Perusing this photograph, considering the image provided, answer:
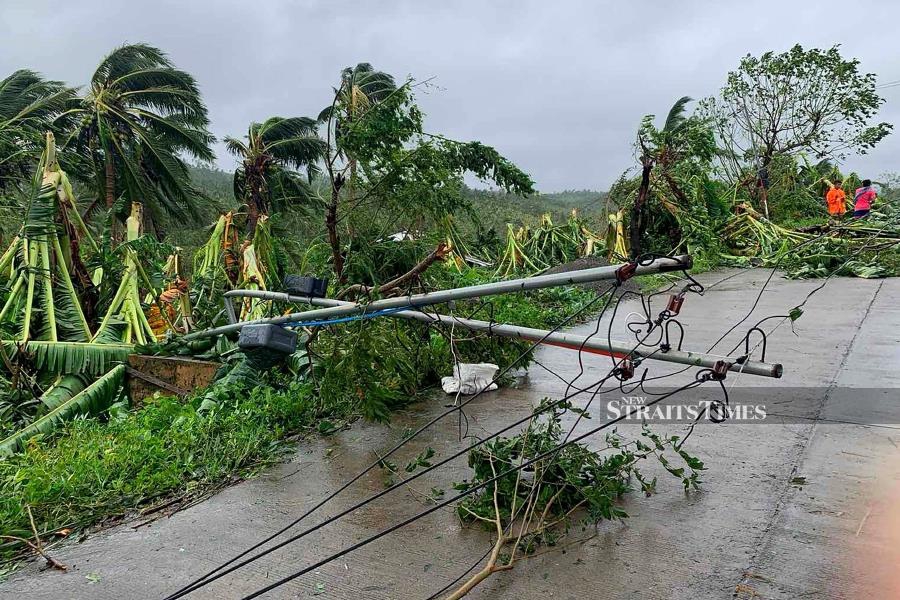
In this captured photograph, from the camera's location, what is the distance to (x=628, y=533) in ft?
10.2

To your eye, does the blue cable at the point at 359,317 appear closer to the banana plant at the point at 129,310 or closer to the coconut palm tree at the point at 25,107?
the banana plant at the point at 129,310

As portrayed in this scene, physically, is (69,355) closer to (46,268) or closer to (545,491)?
(46,268)

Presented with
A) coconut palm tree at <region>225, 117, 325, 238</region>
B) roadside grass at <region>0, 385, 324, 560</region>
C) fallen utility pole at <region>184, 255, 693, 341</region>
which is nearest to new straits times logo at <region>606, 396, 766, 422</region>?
fallen utility pole at <region>184, 255, 693, 341</region>

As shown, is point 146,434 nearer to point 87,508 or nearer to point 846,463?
point 87,508

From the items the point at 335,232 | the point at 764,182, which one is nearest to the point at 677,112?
the point at 764,182

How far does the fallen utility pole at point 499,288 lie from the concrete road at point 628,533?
3.26 ft

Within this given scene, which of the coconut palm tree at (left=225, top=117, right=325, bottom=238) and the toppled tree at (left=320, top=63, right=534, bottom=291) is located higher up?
the coconut palm tree at (left=225, top=117, right=325, bottom=238)

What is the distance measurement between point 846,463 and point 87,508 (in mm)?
4420

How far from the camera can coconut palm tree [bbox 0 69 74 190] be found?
15.9 m

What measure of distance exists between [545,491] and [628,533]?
445mm

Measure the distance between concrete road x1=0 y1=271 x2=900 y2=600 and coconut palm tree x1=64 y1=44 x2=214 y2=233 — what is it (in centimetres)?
1495

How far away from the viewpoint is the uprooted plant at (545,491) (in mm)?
3064

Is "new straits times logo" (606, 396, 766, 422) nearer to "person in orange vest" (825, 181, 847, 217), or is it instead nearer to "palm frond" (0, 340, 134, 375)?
"palm frond" (0, 340, 134, 375)

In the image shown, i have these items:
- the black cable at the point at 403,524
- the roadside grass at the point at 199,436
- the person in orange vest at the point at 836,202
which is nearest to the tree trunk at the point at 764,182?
the person in orange vest at the point at 836,202
